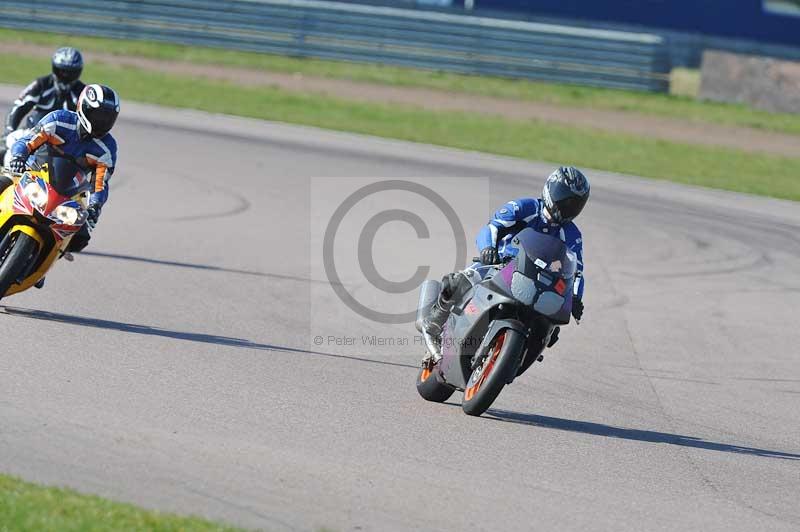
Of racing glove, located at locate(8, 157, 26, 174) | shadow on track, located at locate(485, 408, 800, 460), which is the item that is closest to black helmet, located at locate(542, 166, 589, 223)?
shadow on track, located at locate(485, 408, 800, 460)

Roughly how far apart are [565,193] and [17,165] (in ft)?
13.3

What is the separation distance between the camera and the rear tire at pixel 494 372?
25.0ft

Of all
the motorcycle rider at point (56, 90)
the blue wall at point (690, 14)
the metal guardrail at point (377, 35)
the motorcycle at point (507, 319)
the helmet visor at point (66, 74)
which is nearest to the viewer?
the motorcycle at point (507, 319)

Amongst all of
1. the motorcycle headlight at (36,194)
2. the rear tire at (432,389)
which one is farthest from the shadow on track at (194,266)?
the rear tire at (432,389)

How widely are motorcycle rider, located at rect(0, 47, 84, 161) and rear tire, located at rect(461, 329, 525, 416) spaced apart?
6.50 meters

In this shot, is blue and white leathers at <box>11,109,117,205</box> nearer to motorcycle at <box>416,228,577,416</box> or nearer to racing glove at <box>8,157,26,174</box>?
racing glove at <box>8,157,26,174</box>

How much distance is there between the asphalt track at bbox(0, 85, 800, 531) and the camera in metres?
6.24

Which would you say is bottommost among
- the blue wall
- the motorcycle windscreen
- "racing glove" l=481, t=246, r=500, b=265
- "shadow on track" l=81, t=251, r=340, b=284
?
the blue wall

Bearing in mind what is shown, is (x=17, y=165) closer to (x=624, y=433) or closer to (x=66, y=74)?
(x=66, y=74)

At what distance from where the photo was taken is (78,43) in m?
30.2

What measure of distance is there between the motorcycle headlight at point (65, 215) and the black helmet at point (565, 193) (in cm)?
331

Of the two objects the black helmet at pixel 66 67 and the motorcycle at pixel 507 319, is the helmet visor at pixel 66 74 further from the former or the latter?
the motorcycle at pixel 507 319

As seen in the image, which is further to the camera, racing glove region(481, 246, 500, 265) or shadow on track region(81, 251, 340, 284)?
shadow on track region(81, 251, 340, 284)

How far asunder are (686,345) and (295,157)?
31.4 ft
